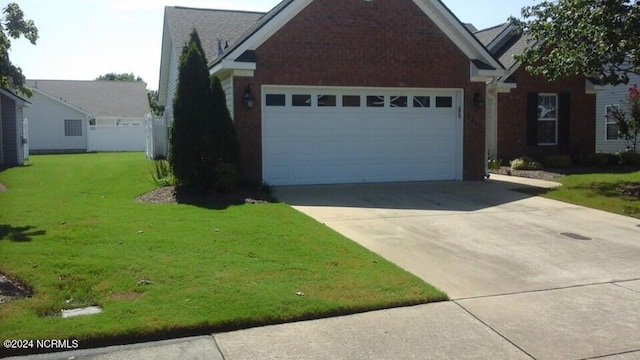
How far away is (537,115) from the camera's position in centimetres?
2084

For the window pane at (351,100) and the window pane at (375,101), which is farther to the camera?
the window pane at (375,101)

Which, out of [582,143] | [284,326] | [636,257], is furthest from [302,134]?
[582,143]

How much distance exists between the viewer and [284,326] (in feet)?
17.5

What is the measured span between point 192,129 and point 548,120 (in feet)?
46.0

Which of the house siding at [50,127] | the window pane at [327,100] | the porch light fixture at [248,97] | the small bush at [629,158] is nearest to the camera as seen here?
the porch light fixture at [248,97]

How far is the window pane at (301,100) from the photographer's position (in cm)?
1473

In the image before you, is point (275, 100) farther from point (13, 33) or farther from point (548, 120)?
point (548, 120)

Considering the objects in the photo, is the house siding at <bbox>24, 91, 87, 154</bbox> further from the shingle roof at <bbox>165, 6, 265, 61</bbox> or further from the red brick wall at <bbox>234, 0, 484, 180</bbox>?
the red brick wall at <bbox>234, 0, 484, 180</bbox>

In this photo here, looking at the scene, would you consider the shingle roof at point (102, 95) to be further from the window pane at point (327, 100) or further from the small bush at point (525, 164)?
the window pane at point (327, 100)

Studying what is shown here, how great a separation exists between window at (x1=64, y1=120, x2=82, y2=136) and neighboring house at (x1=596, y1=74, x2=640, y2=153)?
33.2 m

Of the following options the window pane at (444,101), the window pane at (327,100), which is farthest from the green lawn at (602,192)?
the window pane at (327,100)

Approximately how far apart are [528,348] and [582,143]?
18.5 meters

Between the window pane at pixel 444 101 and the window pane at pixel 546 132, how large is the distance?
6604mm

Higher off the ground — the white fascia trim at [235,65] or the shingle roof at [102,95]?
the shingle roof at [102,95]
